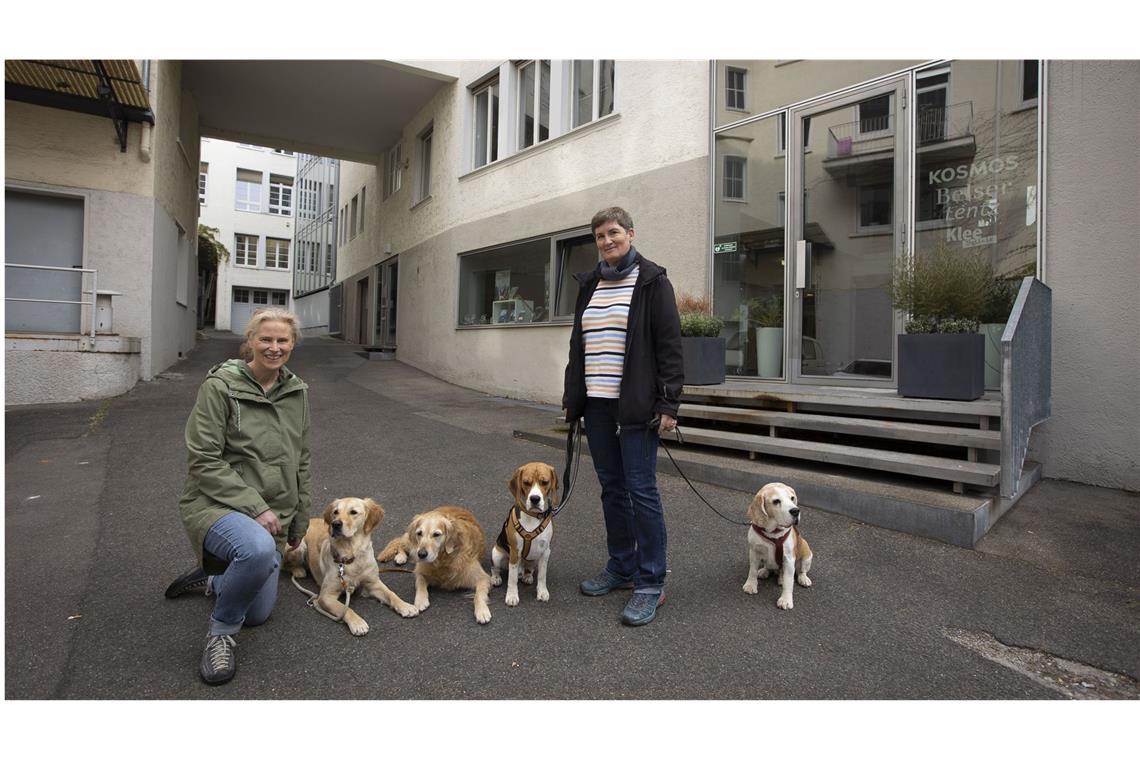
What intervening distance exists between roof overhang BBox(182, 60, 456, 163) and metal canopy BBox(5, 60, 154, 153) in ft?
13.2

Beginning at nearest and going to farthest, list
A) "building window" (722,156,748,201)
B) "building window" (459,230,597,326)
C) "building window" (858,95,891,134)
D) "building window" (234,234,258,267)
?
"building window" (858,95,891,134) → "building window" (722,156,748,201) → "building window" (459,230,597,326) → "building window" (234,234,258,267)

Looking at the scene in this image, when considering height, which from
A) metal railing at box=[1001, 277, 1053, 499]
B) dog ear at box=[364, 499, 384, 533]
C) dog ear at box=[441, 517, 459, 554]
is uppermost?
metal railing at box=[1001, 277, 1053, 499]

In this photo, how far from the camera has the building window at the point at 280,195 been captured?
33688 mm

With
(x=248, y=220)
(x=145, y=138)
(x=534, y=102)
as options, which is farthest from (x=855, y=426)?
(x=248, y=220)

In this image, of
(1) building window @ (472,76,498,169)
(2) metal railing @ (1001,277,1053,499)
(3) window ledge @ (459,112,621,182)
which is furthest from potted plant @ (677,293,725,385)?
(1) building window @ (472,76,498,169)

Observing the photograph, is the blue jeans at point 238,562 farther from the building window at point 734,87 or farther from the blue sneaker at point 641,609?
the building window at point 734,87

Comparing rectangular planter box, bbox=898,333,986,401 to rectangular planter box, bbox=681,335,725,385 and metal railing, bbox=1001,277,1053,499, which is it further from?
rectangular planter box, bbox=681,335,725,385

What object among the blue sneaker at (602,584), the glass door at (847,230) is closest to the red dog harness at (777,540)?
the blue sneaker at (602,584)

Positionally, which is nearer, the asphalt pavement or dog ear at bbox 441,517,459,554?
the asphalt pavement

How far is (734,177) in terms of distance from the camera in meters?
8.41

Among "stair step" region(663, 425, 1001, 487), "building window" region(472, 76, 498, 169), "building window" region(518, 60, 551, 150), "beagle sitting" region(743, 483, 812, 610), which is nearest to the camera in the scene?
"beagle sitting" region(743, 483, 812, 610)

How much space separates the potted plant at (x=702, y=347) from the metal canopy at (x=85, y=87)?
8.35 meters

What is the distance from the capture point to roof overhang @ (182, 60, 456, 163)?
1362 centimetres

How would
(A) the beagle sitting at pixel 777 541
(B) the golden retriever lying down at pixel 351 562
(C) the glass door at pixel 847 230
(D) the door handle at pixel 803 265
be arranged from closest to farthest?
(B) the golden retriever lying down at pixel 351 562, (A) the beagle sitting at pixel 777 541, (C) the glass door at pixel 847 230, (D) the door handle at pixel 803 265
